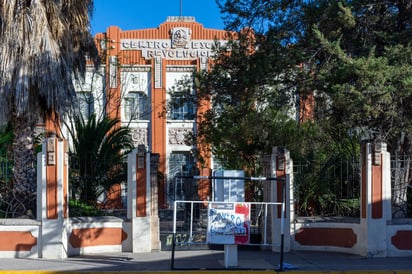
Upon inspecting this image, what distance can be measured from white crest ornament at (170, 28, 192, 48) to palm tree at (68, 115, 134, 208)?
12767mm

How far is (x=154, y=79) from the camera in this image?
1181 inches

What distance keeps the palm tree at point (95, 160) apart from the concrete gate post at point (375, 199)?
709 cm

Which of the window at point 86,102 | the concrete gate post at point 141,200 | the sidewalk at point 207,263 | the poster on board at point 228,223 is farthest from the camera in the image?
the window at point 86,102

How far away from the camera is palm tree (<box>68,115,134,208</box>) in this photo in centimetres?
1577

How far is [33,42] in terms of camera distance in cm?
1357

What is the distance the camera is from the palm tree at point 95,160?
51.7 feet

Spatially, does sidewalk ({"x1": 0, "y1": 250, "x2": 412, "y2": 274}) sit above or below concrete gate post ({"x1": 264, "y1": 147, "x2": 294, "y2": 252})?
below

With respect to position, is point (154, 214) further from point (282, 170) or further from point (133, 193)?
point (282, 170)

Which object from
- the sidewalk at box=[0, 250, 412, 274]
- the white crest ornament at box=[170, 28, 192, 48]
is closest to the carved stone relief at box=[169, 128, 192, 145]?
the white crest ornament at box=[170, 28, 192, 48]

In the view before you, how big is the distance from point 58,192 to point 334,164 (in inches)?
302

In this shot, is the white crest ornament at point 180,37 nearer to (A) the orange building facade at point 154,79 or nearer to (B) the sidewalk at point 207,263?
(A) the orange building facade at point 154,79

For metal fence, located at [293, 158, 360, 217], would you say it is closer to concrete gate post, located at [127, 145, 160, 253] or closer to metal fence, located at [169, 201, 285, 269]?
metal fence, located at [169, 201, 285, 269]

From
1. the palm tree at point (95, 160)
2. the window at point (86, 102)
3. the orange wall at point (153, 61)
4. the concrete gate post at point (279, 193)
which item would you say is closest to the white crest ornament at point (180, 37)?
the orange wall at point (153, 61)

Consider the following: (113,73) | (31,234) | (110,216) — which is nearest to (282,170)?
(110,216)
